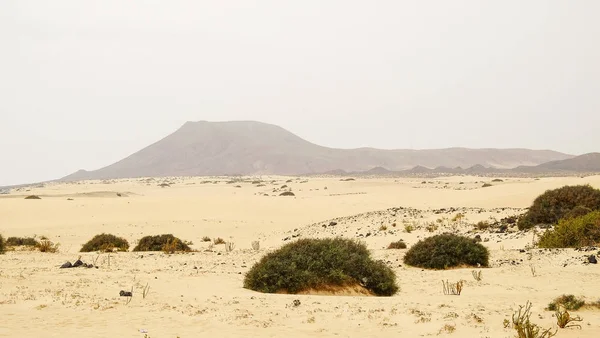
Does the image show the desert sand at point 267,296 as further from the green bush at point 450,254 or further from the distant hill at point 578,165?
the distant hill at point 578,165

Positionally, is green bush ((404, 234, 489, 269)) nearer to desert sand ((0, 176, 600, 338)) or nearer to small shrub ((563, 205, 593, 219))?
desert sand ((0, 176, 600, 338))

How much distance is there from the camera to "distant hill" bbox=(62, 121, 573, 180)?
167250mm

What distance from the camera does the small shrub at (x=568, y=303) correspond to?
8242 millimetres

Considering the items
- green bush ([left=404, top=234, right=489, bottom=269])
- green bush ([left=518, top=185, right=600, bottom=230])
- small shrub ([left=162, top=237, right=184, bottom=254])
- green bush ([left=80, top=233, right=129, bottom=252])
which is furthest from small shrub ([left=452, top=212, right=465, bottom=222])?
green bush ([left=80, top=233, right=129, bottom=252])

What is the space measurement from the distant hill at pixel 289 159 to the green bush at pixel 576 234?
14311 centimetres

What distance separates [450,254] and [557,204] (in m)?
7.64

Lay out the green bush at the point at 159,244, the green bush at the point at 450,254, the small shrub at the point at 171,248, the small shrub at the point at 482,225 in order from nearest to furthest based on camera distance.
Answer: the green bush at the point at 450,254, the small shrub at the point at 171,248, the green bush at the point at 159,244, the small shrub at the point at 482,225

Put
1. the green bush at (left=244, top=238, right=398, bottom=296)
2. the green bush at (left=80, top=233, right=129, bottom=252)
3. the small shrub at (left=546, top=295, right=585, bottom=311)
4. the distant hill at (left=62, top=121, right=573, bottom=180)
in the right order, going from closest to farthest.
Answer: the small shrub at (left=546, top=295, right=585, bottom=311), the green bush at (left=244, top=238, right=398, bottom=296), the green bush at (left=80, top=233, right=129, bottom=252), the distant hill at (left=62, top=121, right=573, bottom=180)

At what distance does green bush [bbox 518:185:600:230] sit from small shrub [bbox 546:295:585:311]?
11.2 meters

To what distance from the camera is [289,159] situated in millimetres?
169250

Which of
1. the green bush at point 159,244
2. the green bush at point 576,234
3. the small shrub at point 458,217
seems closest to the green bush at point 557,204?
the green bush at point 576,234

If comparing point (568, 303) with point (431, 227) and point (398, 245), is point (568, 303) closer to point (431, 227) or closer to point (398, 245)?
point (398, 245)

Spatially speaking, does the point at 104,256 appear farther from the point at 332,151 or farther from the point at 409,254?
the point at 332,151

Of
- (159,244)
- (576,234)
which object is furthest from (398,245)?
(159,244)
